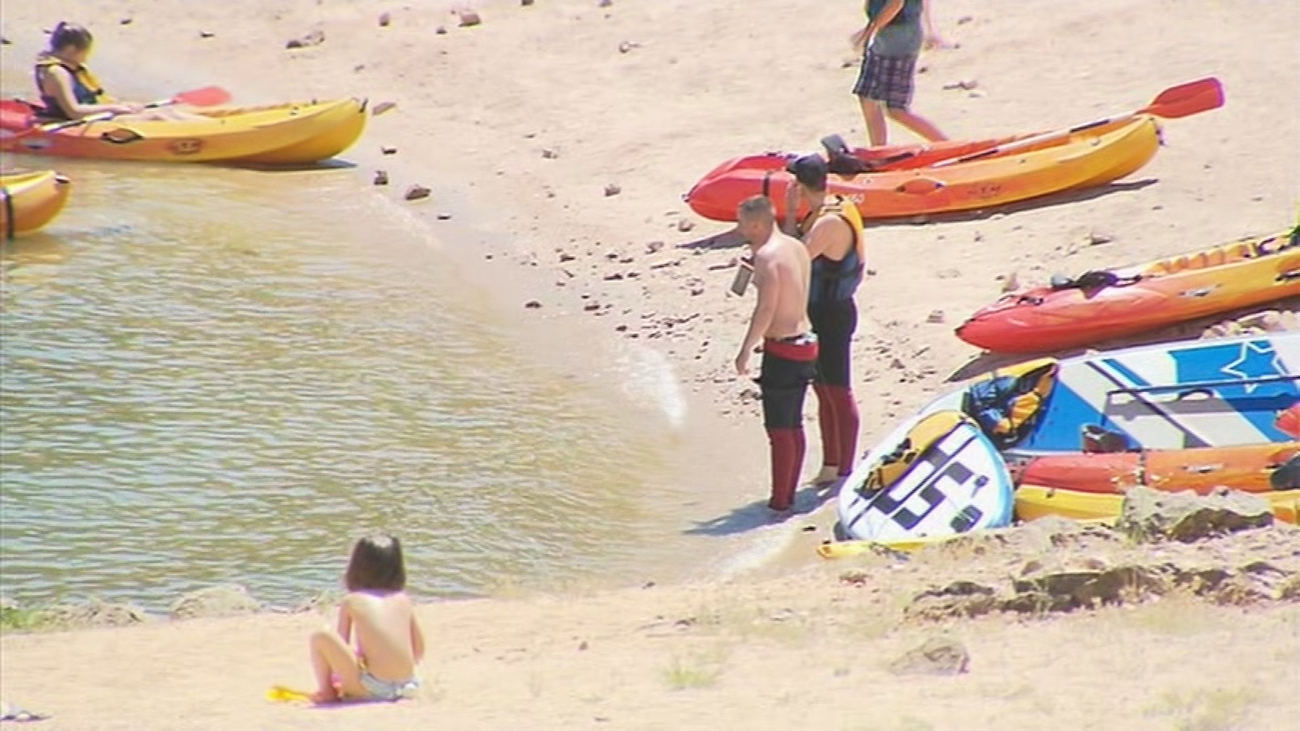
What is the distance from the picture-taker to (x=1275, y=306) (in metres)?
11.5

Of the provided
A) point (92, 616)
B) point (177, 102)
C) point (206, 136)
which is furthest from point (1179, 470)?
point (177, 102)

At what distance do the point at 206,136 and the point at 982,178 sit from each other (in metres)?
6.73

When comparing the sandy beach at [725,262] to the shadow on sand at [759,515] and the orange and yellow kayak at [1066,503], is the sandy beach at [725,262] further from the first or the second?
the orange and yellow kayak at [1066,503]

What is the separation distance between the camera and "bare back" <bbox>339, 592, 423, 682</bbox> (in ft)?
22.4

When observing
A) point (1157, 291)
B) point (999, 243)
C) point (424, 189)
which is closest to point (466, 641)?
point (1157, 291)

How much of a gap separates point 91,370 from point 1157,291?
19.4 feet

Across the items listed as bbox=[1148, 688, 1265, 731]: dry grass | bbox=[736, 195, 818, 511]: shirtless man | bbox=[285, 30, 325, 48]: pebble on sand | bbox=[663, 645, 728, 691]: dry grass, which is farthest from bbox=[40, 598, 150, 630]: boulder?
bbox=[285, 30, 325, 48]: pebble on sand

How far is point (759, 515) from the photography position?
34.3ft

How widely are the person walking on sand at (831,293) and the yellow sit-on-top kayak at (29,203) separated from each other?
6629mm

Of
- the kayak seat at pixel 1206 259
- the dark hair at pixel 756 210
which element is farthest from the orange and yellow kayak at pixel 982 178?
the dark hair at pixel 756 210

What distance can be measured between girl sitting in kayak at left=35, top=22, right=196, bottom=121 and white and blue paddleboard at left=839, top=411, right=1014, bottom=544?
9490mm

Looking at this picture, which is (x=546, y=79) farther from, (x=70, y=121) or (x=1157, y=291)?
(x=1157, y=291)

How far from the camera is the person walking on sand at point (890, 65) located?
1463 cm

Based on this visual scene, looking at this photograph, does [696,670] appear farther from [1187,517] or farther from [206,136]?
[206,136]
